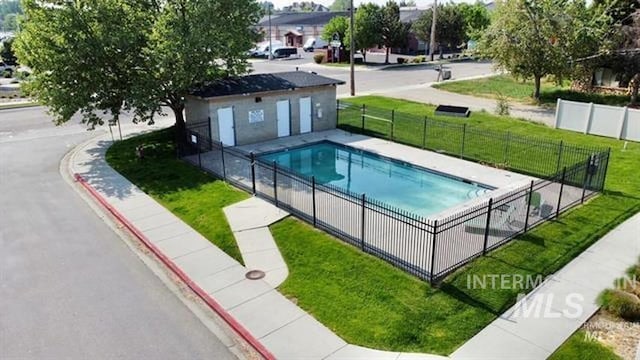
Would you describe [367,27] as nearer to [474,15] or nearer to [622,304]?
[474,15]

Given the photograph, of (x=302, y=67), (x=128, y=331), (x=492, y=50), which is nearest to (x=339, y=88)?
(x=492, y=50)

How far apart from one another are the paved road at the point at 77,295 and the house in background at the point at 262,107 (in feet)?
23.5

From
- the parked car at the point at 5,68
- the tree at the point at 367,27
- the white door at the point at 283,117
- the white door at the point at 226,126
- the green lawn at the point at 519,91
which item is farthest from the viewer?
the parked car at the point at 5,68

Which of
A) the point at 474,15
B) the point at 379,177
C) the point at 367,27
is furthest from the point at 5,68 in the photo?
the point at 474,15

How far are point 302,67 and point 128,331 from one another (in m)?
52.9

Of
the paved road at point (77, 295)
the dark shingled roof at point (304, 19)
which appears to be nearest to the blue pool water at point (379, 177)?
the paved road at point (77, 295)

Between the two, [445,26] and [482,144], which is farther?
[445,26]

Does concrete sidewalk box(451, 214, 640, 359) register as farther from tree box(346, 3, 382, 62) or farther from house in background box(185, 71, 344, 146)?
tree box(346, 3, 382, 62)

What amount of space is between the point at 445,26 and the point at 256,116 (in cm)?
4862

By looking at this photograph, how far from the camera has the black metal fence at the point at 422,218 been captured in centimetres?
1202

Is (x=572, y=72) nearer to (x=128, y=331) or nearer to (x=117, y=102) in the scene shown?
(x=117, y=102)

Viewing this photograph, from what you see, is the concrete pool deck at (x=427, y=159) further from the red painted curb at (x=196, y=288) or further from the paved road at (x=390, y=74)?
the paved road at (x=390, y=74)

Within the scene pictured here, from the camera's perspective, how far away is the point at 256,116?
2344cm

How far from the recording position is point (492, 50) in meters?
32.0
